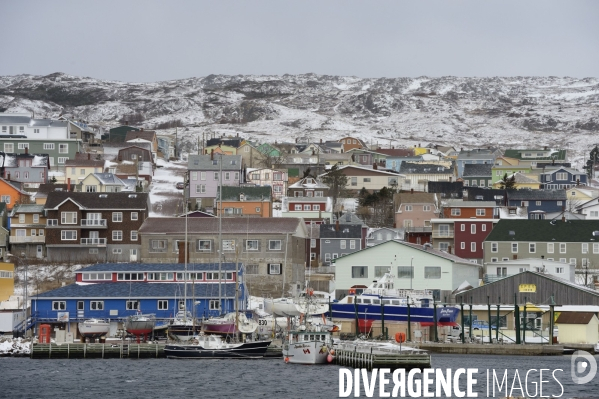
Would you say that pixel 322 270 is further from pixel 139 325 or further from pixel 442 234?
pixel 139 325

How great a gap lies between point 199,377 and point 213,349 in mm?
7456

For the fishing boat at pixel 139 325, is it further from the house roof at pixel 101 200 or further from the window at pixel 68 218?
the window at pixel 68 218

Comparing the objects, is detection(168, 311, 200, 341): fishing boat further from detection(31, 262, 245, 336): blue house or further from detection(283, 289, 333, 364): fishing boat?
detection(283, 289, 333, 364): fishing boat

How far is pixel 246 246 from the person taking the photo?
92062 mm

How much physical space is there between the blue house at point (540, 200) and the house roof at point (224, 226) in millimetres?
30772

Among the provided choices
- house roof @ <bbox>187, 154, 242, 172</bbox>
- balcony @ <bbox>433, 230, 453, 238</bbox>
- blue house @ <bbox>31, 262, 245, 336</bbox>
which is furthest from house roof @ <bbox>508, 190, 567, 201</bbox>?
blue house @ <bbox>31, 262, 245, 336</bbox>

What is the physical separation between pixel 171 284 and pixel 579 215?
46.1 metres

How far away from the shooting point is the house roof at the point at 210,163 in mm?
118938

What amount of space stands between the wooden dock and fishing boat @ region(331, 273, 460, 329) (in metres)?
13.5

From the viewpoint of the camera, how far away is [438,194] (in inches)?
4732

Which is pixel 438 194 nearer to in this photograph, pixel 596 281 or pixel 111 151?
pixel 596 281

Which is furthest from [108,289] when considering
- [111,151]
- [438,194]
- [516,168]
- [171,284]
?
[516,168]

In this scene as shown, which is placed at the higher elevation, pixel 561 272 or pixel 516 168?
pixel 516 168

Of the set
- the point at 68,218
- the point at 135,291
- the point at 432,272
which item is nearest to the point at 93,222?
the point at 68,218
